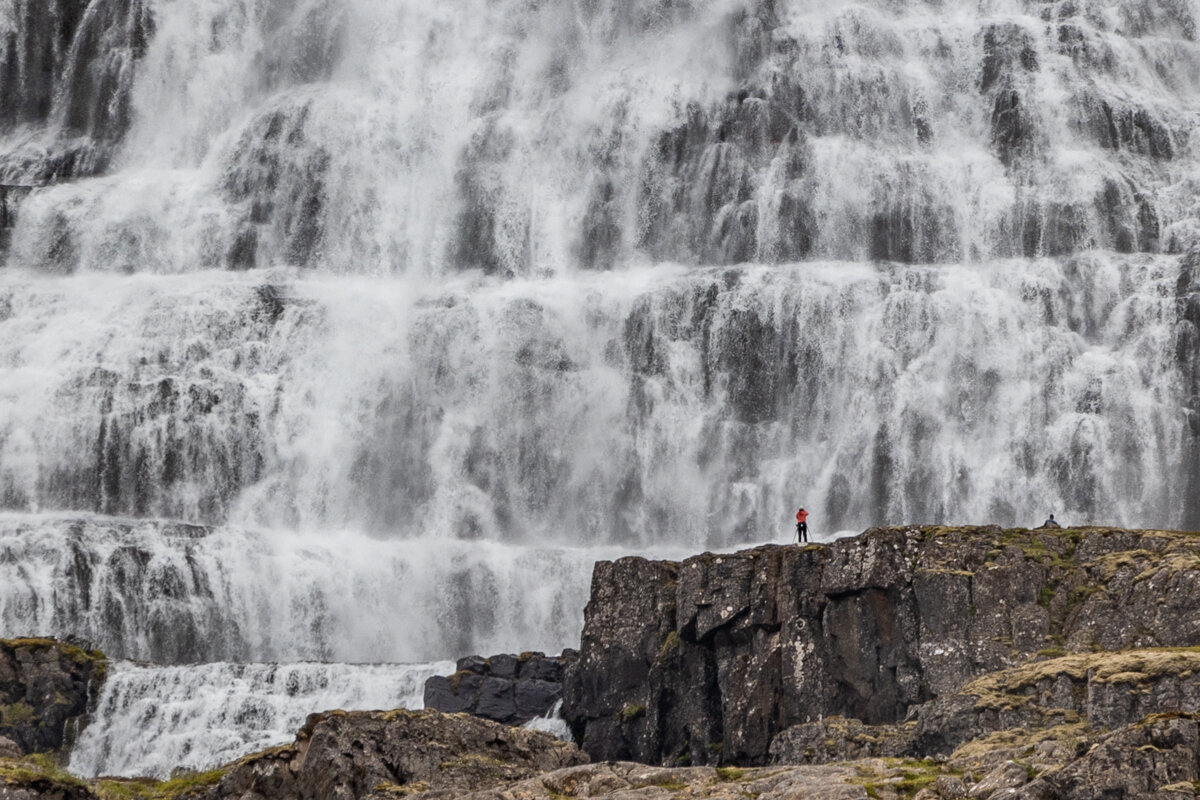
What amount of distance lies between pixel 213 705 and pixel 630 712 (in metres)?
20.7

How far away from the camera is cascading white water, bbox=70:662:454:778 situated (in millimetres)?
91938

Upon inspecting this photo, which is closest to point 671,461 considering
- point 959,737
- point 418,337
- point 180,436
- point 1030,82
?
point 418,337

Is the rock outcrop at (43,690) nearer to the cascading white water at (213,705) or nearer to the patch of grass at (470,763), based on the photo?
the cascading white water at (213,705)

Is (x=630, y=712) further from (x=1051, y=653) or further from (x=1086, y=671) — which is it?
(x=1086, y=671)

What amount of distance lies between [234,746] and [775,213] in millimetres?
50140

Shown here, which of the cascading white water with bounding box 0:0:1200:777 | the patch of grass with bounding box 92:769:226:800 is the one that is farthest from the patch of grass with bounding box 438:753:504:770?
the cascading white water with bounding box 0:0:1200:777

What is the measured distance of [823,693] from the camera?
77.7m

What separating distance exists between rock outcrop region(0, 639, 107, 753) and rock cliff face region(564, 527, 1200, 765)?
2286 centimetres

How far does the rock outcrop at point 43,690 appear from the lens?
91.4 m

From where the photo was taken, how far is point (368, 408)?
120750 millimetres

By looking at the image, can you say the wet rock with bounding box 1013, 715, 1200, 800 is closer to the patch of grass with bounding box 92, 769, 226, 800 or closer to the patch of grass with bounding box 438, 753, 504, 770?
the patch of grass with bounding box 438, 753, 504, 770

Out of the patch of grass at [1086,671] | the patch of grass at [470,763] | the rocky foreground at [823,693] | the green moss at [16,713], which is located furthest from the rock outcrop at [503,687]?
the patch of grass at [1086,671]

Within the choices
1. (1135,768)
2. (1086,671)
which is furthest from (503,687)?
(1135,768)

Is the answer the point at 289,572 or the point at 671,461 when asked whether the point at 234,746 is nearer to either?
the point at 289,572
